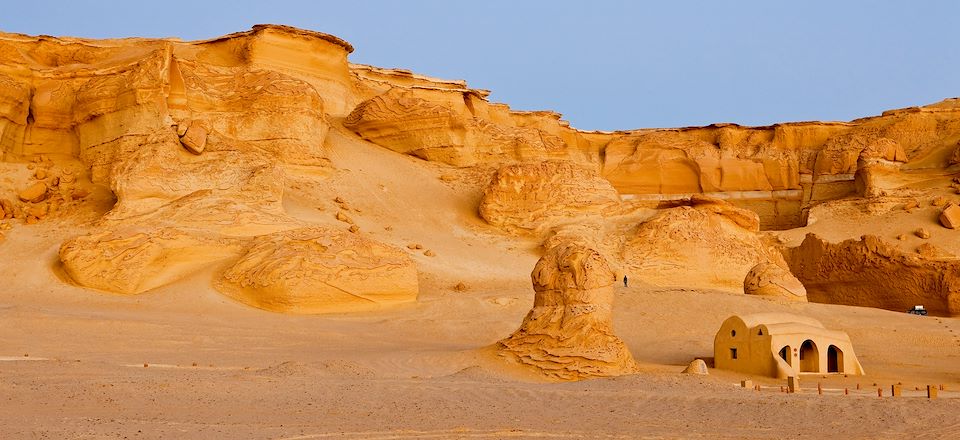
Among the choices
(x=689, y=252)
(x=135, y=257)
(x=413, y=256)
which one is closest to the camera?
(x=135, y=257)

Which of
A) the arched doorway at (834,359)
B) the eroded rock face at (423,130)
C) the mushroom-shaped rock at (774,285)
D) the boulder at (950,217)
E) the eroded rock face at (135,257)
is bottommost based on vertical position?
the arched doorway at (834,359)

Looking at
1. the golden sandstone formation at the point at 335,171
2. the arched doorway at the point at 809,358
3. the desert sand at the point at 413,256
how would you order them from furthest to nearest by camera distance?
the golden sandstone formation at the point at 335,171 < the arched doorway at the point at 809,358 < the desert sand at the point at 413,256

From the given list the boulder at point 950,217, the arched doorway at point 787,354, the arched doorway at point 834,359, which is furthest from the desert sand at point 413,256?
the arched doorway at point 834,359

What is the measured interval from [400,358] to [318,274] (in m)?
5.98

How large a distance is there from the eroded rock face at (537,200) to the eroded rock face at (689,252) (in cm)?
200

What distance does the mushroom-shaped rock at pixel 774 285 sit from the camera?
2598 centimetres

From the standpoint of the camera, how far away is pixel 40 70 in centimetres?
3297

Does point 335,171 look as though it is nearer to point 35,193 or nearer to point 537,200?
point 537,200

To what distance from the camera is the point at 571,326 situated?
1773 cm

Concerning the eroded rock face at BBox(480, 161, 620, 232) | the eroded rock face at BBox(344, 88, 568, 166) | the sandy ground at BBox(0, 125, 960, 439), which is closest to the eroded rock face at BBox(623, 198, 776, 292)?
the eroded rock face at BBox(480, 161, 620, 232)

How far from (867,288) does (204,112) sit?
2162 centimetres

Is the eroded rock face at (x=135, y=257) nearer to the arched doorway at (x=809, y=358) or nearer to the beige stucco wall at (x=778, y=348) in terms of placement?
the beige stucco wall at (x=778, y=348)

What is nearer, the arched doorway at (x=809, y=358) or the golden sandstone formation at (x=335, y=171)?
the arched doorway at (x=809, y=358)

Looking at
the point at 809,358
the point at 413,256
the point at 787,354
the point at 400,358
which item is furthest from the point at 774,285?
the point at 400,358
